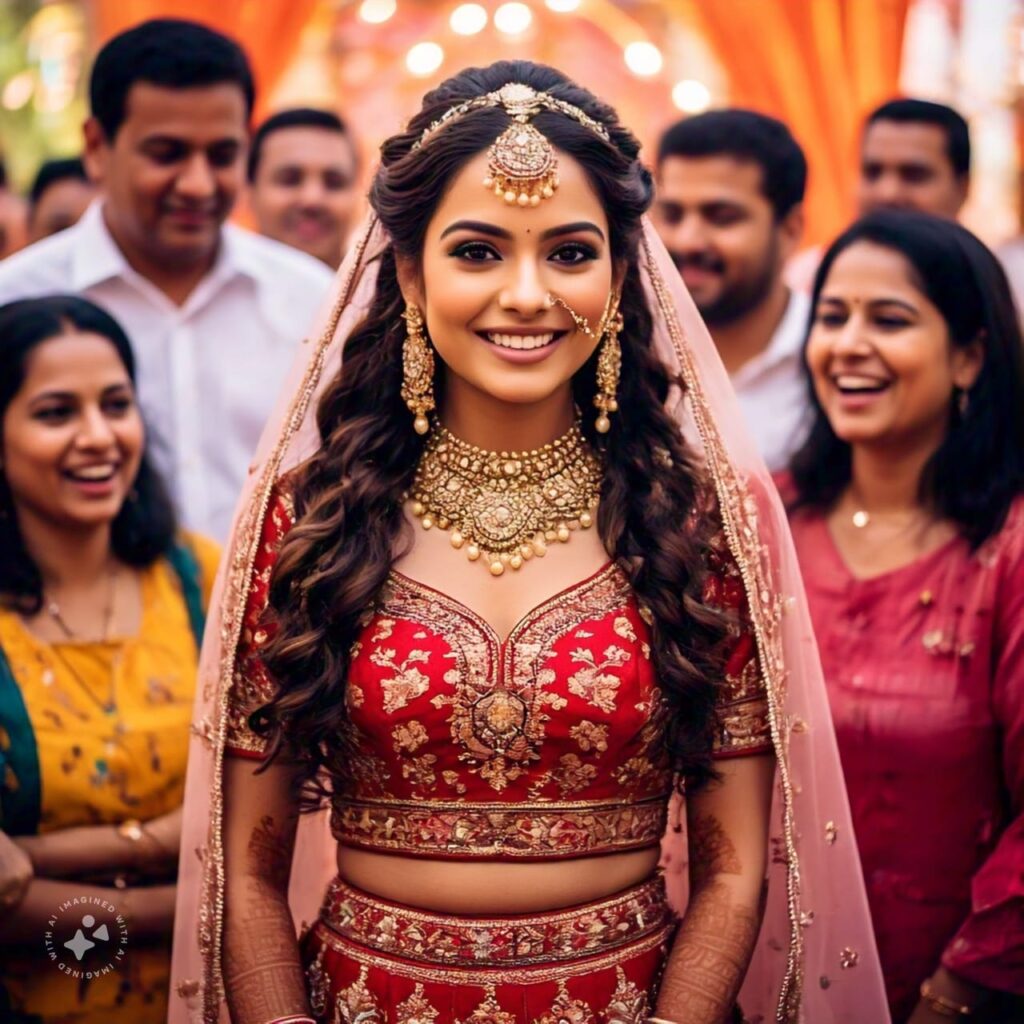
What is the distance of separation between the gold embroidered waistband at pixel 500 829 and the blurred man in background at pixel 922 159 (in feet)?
11.3

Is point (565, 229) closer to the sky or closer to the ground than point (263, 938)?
closer to the sky

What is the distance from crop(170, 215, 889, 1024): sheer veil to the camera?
99.1 inches

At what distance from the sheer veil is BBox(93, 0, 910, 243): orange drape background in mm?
5543

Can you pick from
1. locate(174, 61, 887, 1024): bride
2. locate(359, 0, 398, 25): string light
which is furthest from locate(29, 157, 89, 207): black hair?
locate(359, 0, 398, 25): string light

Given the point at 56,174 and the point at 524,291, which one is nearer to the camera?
the point at 524,291

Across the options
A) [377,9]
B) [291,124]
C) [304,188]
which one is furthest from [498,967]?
[377,9]

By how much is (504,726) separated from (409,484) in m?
0.45

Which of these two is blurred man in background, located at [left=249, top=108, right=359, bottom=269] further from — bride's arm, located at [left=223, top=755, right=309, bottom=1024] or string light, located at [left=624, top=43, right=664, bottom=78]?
bride's arm, located at [left=223, top=755, right=309, bottom=1024]

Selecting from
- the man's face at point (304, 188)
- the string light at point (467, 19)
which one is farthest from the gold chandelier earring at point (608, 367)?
the string light at point (467, 19)

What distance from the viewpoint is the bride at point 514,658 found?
2.38 meters

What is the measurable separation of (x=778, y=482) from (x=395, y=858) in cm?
148

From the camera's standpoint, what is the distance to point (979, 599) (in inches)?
120

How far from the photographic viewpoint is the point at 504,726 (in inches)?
92.7

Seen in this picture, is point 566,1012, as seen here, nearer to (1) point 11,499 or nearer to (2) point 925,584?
(2) point 925,584
